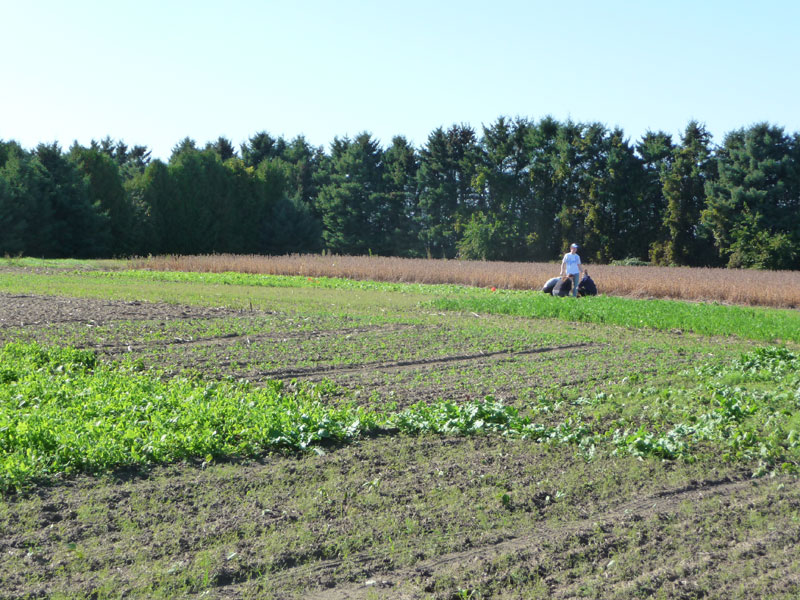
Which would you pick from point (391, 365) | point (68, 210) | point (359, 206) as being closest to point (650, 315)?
point (391, 365)

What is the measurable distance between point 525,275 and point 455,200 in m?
32.0

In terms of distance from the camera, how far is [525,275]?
3316cm

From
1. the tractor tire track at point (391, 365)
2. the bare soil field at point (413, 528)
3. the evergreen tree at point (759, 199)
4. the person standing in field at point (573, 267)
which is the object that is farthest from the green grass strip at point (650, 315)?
the evergreen tree at point (759, 199)

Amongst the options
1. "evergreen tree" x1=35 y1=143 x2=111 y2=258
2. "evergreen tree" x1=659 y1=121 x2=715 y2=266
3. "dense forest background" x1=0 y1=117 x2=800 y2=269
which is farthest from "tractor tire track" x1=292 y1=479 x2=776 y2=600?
"evergreen tree" x1=35 y1=143 x2=111 y2=258

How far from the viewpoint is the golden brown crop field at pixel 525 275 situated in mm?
27203

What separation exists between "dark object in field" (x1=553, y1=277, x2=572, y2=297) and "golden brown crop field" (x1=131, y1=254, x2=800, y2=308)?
6.70 metres

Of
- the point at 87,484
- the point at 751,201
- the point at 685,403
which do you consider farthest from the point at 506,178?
the point at 87,484

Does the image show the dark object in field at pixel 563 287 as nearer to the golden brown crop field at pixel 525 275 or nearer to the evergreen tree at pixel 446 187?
the golden brown crop field at pixel 525 275

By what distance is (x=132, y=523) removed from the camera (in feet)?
17.1

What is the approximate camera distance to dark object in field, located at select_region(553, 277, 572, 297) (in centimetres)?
2352

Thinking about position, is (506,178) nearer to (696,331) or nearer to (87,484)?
(696,331)

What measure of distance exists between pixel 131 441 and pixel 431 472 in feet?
8.54

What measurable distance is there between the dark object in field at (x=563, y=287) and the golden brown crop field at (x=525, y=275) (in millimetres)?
6701

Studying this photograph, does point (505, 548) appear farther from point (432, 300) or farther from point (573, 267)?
point (432, 300)
